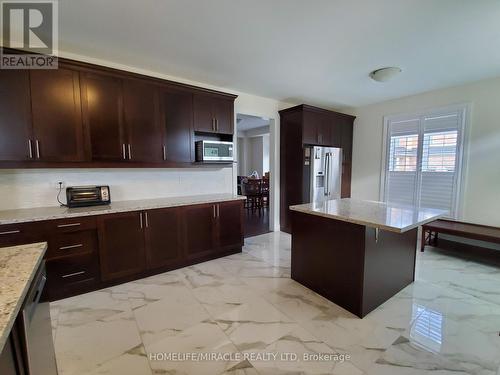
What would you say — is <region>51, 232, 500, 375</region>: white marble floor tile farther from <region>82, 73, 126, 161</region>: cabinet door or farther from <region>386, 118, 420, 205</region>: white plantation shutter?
<region>386, 118, 420, 205</region>: white plantation shutter

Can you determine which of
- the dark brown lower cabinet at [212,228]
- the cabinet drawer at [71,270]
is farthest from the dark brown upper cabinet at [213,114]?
the cabinet drawer at [71,270]

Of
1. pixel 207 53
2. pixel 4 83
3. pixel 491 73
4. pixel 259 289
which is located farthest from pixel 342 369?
pixel 491 73

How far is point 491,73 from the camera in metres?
3.20

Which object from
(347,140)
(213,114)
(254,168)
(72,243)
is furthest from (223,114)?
(254,168)

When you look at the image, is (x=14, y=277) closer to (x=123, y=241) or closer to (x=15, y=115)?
(x=123, y=241)

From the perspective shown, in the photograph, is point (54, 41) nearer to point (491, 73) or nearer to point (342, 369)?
point (342, 369)

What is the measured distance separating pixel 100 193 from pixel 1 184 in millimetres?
873

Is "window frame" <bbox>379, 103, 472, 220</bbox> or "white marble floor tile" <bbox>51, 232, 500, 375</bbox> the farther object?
"window frame" <bbox>379, 103, 472, 220</bbox>

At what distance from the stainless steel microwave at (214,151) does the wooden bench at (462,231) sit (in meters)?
3.19

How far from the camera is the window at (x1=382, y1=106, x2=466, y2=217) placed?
3730 millimetres

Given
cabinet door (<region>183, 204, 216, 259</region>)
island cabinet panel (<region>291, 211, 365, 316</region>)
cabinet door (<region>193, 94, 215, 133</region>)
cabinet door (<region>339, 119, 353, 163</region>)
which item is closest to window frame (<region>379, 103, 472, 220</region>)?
cabinet door (<region>339, 119, 353, 163</region>)

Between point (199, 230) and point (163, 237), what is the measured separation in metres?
0.47

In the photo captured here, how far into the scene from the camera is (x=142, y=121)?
2822mm

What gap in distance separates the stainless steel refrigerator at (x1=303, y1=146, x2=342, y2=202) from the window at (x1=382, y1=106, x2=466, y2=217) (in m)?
0.96
